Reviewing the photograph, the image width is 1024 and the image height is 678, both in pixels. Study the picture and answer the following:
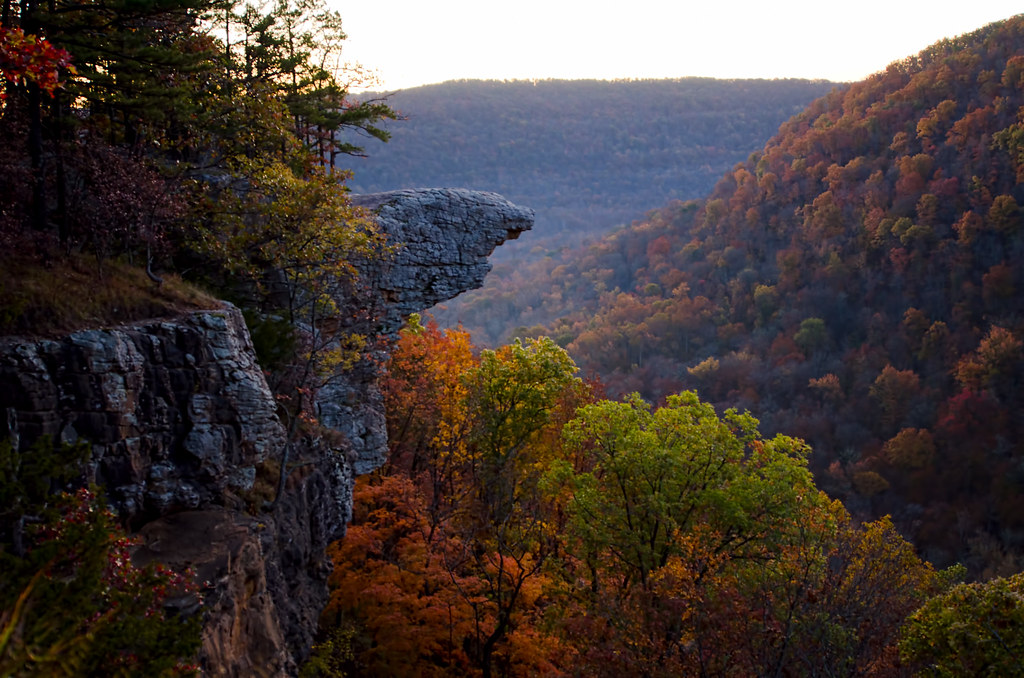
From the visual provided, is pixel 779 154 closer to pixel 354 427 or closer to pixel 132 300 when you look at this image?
pixel 354 427

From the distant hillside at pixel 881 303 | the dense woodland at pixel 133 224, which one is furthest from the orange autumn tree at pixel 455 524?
the distant hillside at pixel 881 303

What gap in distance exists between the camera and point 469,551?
1836 cm

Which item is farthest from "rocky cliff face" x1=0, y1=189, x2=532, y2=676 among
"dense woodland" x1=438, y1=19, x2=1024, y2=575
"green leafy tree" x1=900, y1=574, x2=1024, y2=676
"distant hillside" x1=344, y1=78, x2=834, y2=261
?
"distant hillside" x1=344, y1=78, x2=834, y2=261

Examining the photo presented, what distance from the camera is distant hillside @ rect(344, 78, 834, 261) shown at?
4392 inches

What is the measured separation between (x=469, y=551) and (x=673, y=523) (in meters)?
6.34

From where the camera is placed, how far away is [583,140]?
129875 mm

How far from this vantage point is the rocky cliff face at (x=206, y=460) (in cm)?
798

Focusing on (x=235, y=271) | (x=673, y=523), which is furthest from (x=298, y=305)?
(x=673, y=523)

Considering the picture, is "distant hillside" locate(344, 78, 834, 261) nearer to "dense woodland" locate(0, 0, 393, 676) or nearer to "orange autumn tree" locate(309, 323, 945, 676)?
"orange autumn tree" locate(309, 323, 945, 676)

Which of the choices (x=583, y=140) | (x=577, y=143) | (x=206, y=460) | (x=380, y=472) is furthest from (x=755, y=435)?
(x=583, y=140)

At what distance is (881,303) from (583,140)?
80117 millimetres

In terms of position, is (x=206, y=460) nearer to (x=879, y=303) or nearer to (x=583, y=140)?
(x=879, y=303)

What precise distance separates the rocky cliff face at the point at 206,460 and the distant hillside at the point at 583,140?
291 feet

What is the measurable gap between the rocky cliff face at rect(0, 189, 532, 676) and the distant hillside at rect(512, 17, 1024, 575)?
39239mm
